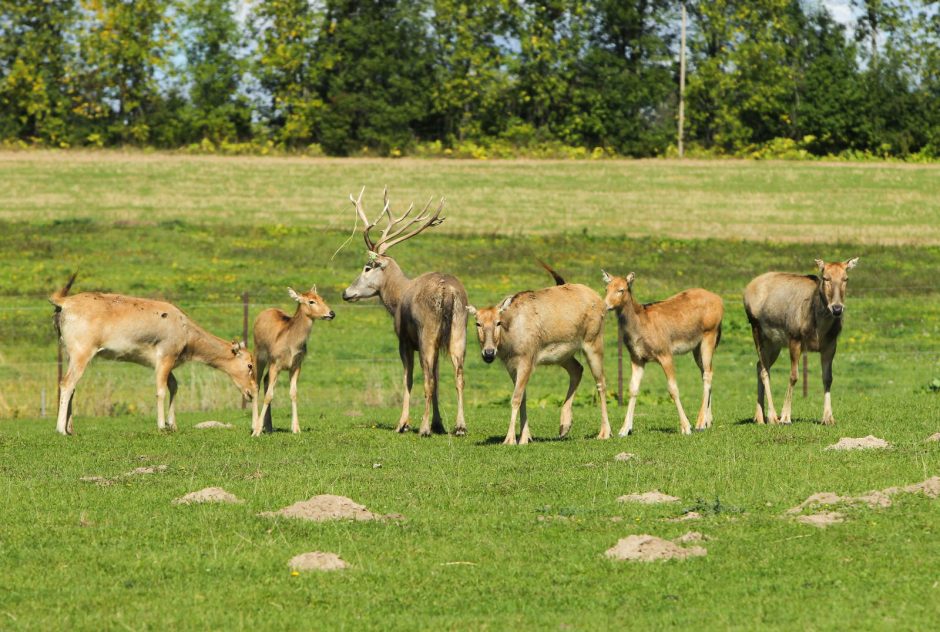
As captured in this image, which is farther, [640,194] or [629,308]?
[640,194]

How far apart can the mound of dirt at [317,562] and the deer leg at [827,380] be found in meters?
10.8

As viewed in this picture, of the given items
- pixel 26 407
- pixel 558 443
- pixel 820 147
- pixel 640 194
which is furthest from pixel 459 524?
pixel 820 147

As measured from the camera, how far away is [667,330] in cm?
2131

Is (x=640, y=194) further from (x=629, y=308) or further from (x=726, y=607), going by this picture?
(x=726, y=607)

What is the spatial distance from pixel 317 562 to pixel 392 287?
12.3 meters

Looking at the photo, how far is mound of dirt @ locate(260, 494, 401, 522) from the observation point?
550 inches

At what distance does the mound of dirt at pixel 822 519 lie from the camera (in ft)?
43.2

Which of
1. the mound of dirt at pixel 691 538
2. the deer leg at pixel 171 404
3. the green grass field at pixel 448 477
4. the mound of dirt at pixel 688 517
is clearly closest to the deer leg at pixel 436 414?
the green grass field at pixel 448 477

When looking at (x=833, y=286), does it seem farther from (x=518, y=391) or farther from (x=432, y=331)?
(x=432, y=331)

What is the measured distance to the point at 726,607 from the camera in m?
10.9

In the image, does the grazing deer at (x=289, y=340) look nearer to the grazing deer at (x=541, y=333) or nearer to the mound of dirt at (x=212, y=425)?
the mound of dirt at (x=212, y=425)

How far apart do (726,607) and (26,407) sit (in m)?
19.6

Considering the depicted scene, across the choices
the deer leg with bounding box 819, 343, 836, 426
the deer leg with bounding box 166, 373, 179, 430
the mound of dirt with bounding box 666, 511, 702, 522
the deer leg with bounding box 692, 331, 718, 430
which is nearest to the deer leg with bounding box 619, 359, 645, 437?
the deer leg with bounding box 692, 331, 718, 430

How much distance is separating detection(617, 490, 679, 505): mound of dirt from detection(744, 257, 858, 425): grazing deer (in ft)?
23.3
